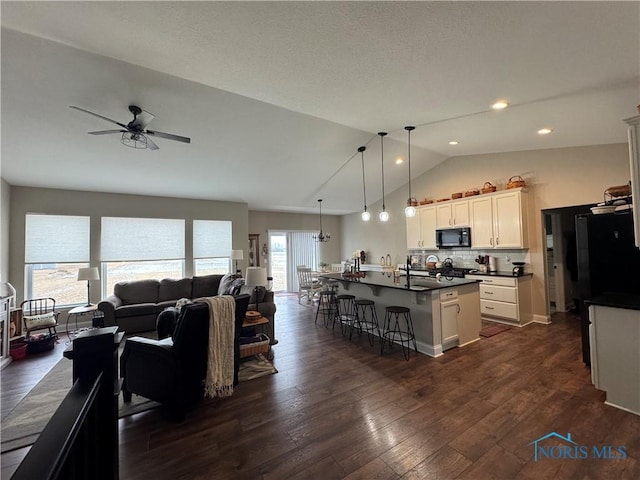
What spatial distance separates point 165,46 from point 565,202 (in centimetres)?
599

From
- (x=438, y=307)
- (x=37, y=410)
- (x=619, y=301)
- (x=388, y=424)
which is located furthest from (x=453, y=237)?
(x=37, y=410)

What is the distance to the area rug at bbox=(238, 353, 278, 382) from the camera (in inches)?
123

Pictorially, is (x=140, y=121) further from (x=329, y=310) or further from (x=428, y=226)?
(x=428, y=226)

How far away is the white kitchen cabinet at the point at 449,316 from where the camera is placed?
3.67 meters

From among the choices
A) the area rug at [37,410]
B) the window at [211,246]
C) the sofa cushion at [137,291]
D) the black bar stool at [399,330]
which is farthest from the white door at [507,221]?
the sofa cushion at [137,291]

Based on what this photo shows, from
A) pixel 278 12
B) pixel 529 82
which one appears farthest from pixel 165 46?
pixel 529 82

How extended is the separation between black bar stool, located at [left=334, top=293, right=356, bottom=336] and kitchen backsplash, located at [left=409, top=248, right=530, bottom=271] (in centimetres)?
277

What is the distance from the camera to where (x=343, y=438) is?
2.09 metres

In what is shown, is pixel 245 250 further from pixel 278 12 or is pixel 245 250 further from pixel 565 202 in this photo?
pixel 565 202

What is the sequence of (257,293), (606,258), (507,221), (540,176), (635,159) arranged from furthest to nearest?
(507,221) → (540,176) → (257,293) → (606,258) → (635,159)

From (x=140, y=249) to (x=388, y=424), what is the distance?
6.04 metres

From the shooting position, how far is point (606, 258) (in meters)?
2.94

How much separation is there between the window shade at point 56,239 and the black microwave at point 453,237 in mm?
7437

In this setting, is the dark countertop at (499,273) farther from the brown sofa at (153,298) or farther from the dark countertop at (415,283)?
the brown sofa at (153,298)
